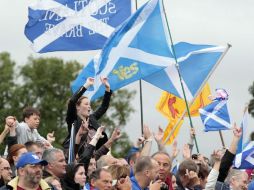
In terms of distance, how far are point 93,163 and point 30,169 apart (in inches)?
111

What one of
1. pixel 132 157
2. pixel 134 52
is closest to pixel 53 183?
pixel 132 157

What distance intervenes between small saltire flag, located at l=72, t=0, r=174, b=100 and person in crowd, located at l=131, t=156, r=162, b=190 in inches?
196

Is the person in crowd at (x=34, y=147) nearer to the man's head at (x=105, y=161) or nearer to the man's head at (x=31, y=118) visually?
the man's head at (x=105, y=161)

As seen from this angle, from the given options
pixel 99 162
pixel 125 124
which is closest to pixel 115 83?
pixel 99 162

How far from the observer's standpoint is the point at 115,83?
70.7ft

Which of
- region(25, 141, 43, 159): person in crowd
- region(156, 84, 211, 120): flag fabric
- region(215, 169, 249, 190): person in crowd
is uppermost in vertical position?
region(156, 84, 211, 120): flag fabric

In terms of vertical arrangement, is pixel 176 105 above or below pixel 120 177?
above

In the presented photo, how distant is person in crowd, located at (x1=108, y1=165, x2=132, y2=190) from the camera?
15.9 meters

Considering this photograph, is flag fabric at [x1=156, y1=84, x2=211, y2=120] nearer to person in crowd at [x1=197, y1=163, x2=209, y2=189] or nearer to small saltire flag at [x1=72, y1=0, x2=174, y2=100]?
small saltire flag at [x1=72, y1=0, x2=174, y2=100]

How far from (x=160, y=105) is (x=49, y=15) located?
3.35m

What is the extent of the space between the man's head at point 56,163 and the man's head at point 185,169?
1.94 meters

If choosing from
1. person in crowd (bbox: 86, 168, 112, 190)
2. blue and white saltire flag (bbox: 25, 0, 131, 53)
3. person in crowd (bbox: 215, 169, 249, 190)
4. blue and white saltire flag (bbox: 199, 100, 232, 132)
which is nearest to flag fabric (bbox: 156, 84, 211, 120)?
blue and white saltire flag (bbox: 199, 100, 232, 132)

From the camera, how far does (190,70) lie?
23.8 meters

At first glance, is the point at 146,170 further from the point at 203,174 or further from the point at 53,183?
the point at 203,174
